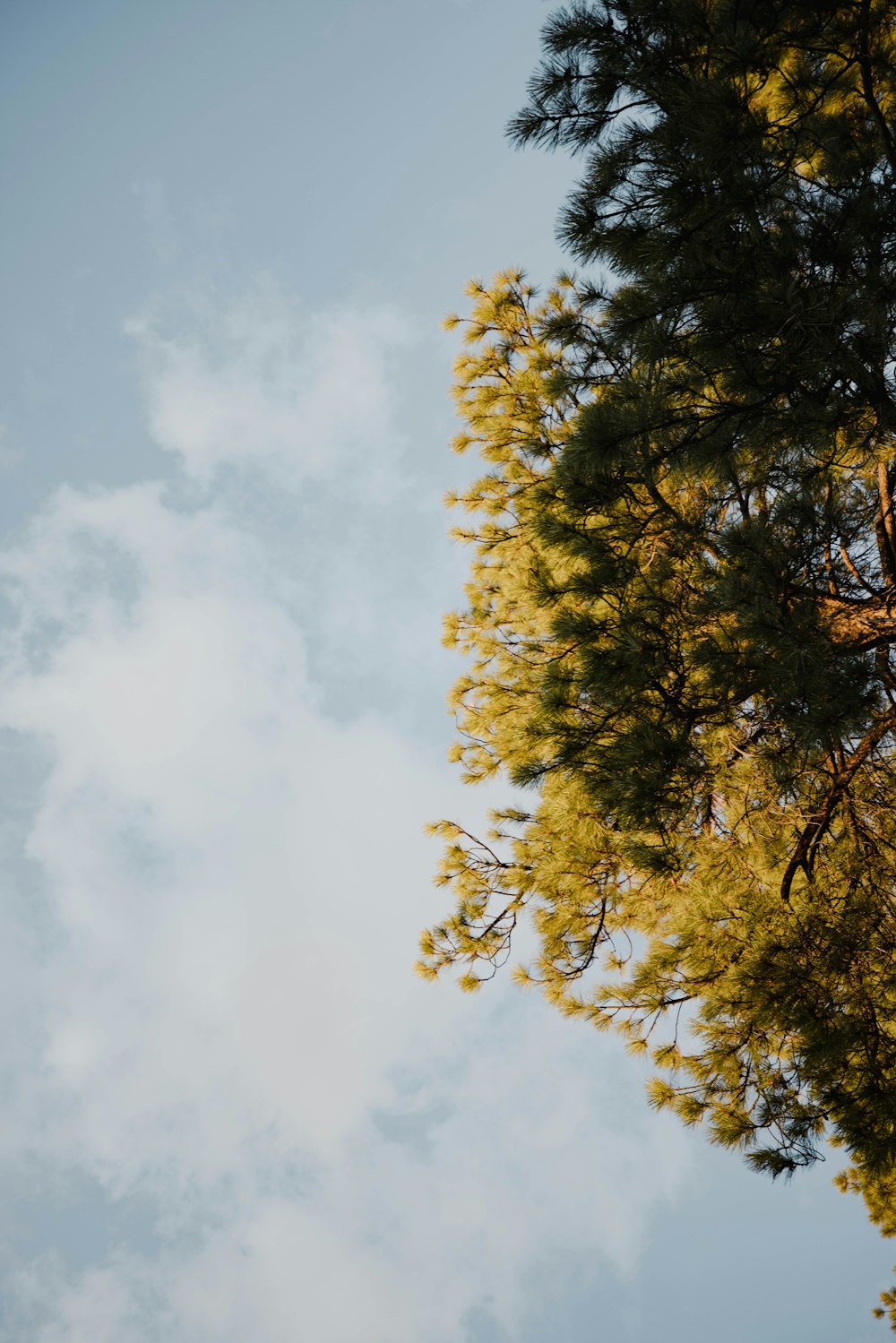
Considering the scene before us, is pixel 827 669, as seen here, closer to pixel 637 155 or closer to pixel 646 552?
pixel 646 552

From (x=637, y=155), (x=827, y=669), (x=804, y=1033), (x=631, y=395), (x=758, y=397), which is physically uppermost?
(x=637, y=155)

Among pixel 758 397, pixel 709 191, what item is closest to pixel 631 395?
pixel 758 397

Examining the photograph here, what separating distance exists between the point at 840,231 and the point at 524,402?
9.79ft

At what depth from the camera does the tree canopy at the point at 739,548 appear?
2.39 metres

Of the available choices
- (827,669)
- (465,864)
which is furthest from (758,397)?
(465,864)

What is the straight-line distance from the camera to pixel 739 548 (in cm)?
260

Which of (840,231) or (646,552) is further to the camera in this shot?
(646,552)

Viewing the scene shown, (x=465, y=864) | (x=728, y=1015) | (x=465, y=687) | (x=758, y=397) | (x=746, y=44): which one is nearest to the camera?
(x=746, y=44)

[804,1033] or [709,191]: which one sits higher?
[709,191]

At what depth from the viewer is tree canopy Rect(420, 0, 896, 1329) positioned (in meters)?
2.39

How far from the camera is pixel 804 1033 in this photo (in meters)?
2.84

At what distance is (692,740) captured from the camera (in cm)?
322

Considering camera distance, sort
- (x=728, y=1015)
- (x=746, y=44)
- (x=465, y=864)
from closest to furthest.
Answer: (x=746, y=44) → (x=728, y=1015) → (x=465, y=864)

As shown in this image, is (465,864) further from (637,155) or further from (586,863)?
(637,155)
